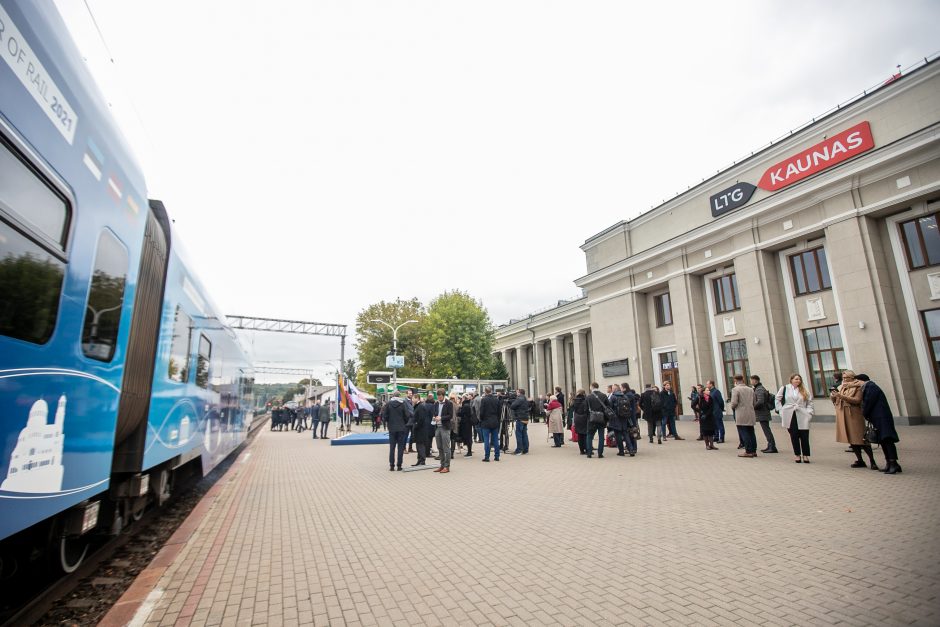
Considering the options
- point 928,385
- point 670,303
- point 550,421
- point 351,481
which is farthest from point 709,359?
point 351,481

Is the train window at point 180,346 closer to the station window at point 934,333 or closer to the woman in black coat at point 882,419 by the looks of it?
the woman in black coat at point 882,419

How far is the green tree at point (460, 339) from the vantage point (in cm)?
4625

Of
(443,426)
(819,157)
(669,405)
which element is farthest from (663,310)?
(443,426)

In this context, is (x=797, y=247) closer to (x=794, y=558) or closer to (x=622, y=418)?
(x=622, y=418)

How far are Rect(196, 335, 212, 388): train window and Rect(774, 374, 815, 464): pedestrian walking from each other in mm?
11306

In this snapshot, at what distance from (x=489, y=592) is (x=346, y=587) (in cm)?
128

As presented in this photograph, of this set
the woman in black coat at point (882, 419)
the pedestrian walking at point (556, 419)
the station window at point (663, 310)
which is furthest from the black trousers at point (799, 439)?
the station window at point (663, 310)

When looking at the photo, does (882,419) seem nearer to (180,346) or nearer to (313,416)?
(180,346)

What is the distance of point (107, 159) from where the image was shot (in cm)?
392

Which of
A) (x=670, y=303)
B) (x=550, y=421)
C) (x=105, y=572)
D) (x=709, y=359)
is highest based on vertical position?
(x=670, y=303)

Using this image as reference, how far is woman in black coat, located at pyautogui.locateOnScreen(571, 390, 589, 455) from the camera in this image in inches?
492

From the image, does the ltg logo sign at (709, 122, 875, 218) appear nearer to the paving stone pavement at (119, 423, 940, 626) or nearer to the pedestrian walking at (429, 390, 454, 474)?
the paving stone pavement at (119, 423, 940, 626)

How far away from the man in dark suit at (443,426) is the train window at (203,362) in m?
4.99

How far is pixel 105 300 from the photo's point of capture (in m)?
3.86
